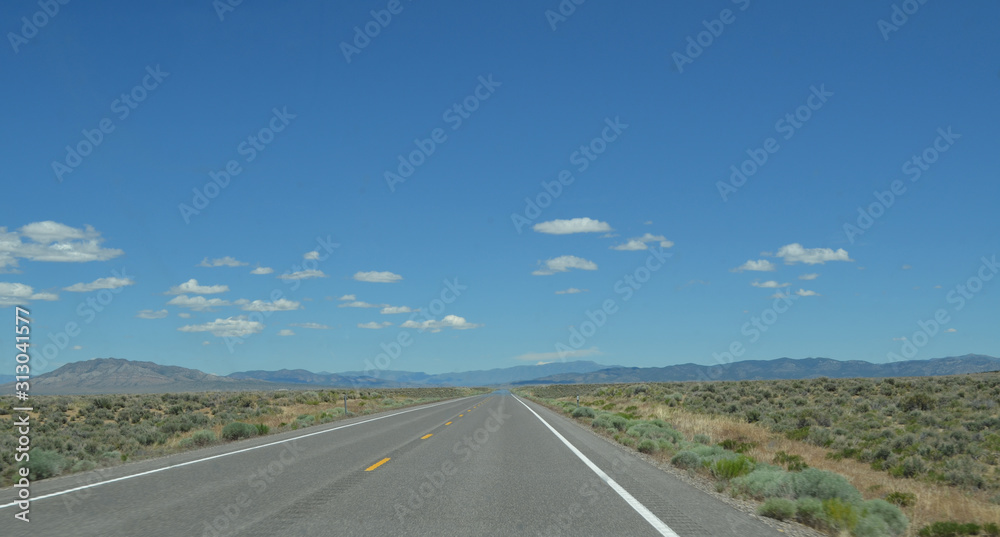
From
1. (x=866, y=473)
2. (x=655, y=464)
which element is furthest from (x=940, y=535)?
(x=866, y=473)

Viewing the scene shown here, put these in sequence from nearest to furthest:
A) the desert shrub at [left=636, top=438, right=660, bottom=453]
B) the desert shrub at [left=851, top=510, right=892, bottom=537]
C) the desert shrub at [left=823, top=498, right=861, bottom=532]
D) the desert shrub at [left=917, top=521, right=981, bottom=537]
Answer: the desert shrub at [left=851, top=510, right=892, bottom=537] < the desert shrub at [left=917, top=521, right=981, bottom=537] < the desert shrub at [left=823, top=498, right=861, bottom=532] < the desert shrub at [left=636, top=438, right=660, bottom=453]

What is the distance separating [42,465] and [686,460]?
38.4ft

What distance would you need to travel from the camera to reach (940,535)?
7.42 meters

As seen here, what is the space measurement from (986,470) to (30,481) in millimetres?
19255

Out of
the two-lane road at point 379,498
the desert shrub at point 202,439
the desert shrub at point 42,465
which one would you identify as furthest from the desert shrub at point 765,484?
the desert shrub at point 202,439

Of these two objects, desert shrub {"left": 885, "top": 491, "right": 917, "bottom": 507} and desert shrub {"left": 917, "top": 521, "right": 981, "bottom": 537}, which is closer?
desert shrub {"left": 917, "top": 521, "right": 981, "bottom": 537}

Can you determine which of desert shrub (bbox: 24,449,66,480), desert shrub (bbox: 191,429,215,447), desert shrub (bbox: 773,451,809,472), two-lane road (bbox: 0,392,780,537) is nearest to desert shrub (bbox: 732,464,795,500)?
two-lane road (bbox: 0,392,780,537)

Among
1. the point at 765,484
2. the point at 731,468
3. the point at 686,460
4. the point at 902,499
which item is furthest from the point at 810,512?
the point at 686,460

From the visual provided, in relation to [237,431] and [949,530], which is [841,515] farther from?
[237,431]

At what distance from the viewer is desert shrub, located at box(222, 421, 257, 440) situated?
20.2 m

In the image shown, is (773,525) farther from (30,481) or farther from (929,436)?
(929,436)

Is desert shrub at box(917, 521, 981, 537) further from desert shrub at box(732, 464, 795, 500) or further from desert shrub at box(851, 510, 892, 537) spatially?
desert shrub at box(732, 464, 795, 500)

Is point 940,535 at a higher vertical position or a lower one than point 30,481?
lower

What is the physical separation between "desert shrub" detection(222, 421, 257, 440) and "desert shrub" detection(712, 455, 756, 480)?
14493mm
